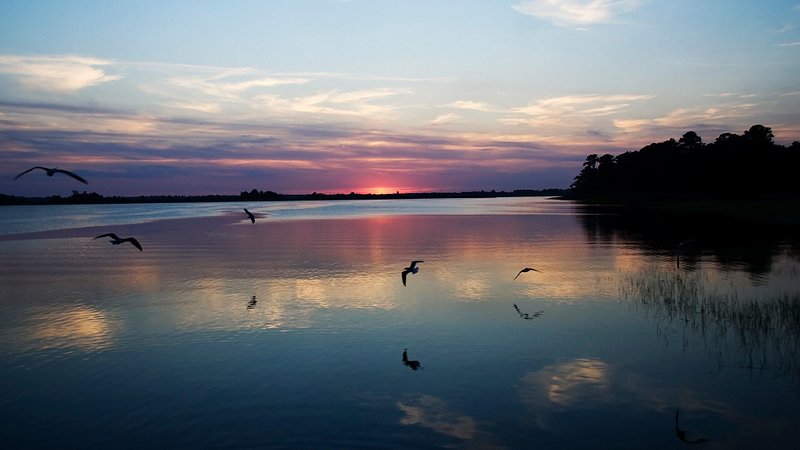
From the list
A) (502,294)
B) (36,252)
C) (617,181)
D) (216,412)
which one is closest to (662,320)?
(502,294)

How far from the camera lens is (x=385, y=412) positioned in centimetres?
1194

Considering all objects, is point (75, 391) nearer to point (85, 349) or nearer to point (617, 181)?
point (85, 349)

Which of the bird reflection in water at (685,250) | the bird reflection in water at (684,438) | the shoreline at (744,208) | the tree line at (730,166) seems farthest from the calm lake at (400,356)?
the tree line at (730,166)

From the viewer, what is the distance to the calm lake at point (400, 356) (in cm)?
1115

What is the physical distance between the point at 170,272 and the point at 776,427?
27.9 m

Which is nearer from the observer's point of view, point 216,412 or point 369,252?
point 216,412

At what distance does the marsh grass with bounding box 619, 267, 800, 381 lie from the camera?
48.7ft

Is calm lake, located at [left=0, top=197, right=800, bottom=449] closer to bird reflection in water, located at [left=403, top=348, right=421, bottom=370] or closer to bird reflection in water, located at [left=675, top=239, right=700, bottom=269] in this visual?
bird reflection in water, located at [left=403, top=348, right=421, bottom=370]

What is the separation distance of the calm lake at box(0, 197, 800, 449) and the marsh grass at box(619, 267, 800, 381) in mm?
97

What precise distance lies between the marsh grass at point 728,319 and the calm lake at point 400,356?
3.8 inches

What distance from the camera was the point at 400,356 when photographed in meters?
15.6

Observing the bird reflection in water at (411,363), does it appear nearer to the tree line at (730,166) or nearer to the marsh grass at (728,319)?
the marsh grass at (728,319)

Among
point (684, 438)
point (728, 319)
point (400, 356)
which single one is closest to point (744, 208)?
point (728, 319)

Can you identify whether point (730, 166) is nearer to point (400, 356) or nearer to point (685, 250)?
point (685, 250)
